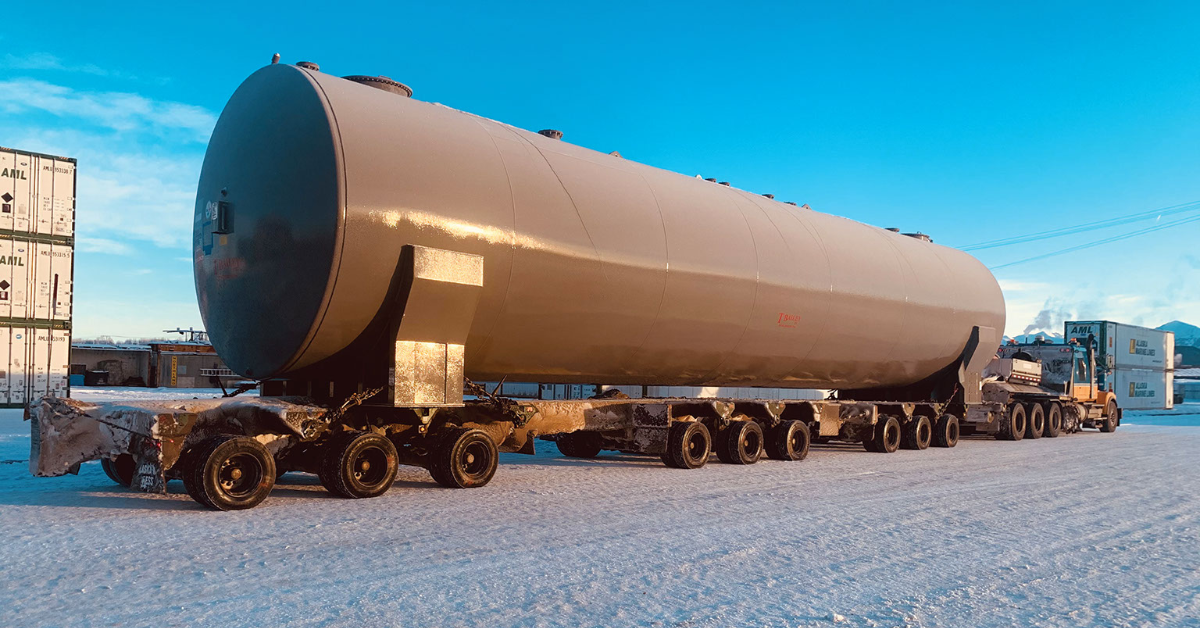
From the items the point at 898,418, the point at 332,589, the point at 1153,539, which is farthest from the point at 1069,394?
the point at 332,589

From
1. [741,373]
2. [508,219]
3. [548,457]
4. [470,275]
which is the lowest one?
[548,457]

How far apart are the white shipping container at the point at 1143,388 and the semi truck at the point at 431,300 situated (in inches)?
1469

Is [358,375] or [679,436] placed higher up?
[358,375]

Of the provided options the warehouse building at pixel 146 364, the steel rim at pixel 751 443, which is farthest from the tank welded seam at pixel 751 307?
the warehouse building at pixel 146 364

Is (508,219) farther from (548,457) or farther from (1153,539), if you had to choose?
(1153,539)

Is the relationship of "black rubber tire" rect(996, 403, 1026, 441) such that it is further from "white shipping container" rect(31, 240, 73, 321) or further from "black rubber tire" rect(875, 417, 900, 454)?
"white shipping container" rect(31, 240, 73, 321)

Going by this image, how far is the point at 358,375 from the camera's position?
9578 mm

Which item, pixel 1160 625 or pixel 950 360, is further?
pixel 950 360

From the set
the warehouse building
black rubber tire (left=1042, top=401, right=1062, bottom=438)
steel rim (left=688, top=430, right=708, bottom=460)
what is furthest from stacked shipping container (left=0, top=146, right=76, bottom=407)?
black rubber tire (left=1042, top=401, right=1062, bottom=438)

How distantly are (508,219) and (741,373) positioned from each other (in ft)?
17.7

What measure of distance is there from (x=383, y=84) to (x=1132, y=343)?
1719 inches

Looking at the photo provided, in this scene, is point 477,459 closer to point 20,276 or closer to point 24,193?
point 20,276

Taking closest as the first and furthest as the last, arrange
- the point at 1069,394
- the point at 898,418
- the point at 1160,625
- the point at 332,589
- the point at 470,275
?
the point at 1160,625 < the point at 332,589 < the point at 470,275 < the point at 898,418 < the point at 1069,394

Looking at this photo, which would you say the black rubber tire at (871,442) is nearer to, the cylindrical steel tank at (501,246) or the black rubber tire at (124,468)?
the cylindrical steel tank at (501,246)
